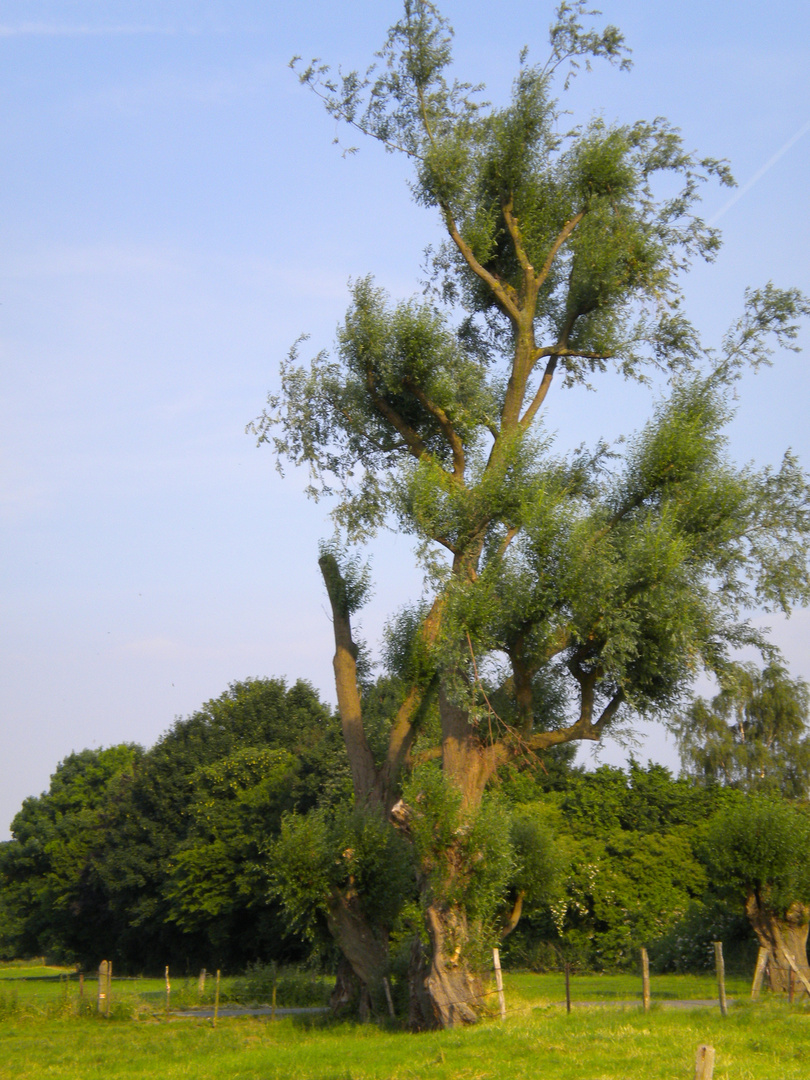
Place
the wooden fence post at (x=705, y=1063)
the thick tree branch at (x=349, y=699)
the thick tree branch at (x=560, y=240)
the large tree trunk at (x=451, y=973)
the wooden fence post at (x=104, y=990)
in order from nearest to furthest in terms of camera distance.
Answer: the wooden fence post at (x=705, y=1063)
the large tree trunk at (x=451, y=973)
the thick tree branch at (x=349, y=699)
the thick tree branch at (x=560, y=240)
the wooden fence post at (x=104, y=990)

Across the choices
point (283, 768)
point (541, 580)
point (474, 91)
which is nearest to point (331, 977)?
point (283, 768)

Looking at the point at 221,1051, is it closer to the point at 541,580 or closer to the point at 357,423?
the point at 541,580

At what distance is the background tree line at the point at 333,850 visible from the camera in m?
21.6

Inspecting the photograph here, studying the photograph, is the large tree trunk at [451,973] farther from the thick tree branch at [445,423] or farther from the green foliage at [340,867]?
the thick tree branch at [445,423]

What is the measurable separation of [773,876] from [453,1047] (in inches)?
457

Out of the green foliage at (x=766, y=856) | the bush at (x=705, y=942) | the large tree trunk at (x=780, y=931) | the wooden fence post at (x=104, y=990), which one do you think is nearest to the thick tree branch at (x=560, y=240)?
the green foliage at (x=766, y=856)

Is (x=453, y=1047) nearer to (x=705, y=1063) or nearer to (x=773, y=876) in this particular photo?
(x=705, y=1063)

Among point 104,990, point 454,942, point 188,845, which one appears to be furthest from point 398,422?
point 188,845

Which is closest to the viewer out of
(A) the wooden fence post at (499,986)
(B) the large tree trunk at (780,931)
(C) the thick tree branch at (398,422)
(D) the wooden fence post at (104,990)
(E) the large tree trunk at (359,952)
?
(A) the wooden fence post at (499,986)

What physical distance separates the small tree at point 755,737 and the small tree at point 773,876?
77.3ft

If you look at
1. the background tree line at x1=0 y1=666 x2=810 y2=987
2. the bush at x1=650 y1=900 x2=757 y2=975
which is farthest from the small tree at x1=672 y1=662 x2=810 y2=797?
the bush at x1=650 y1=900 x2=757 y2=975

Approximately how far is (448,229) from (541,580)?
31.1 feet

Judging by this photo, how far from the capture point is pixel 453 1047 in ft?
→ 51.5

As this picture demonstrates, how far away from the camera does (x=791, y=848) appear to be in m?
23.7
